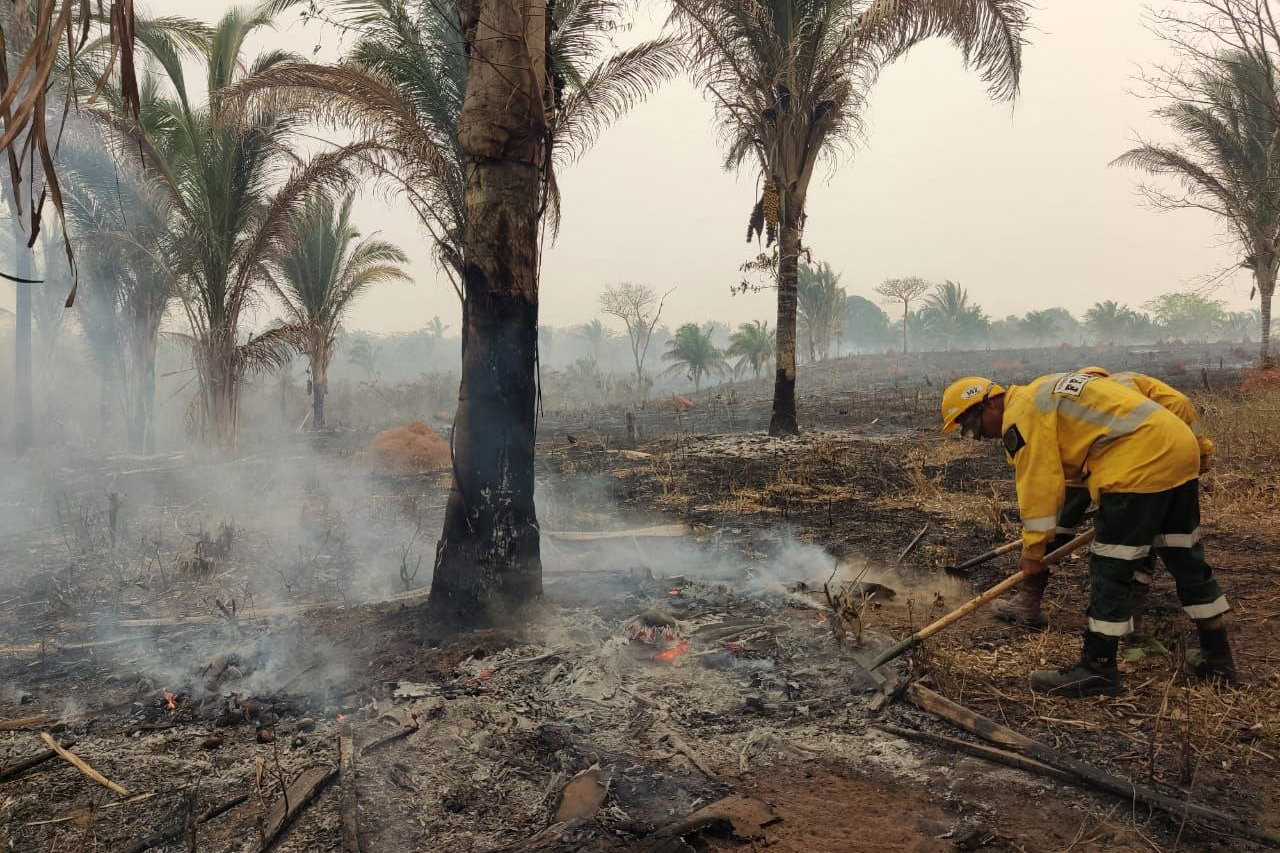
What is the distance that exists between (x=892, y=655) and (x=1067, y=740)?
0.76 m

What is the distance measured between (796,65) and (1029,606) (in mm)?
8904

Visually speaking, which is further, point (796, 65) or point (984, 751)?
point (796, 65)

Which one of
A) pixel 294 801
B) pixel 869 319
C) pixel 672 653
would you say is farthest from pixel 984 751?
pixel 869 319

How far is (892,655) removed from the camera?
10.9 ft

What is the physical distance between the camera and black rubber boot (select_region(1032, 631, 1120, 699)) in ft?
10.1

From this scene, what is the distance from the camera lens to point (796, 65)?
10.2 metres

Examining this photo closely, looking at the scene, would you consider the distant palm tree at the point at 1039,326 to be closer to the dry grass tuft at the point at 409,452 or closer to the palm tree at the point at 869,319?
the palm tree at the point at 869,319

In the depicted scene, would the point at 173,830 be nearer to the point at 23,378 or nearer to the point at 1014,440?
the point at 1014,440

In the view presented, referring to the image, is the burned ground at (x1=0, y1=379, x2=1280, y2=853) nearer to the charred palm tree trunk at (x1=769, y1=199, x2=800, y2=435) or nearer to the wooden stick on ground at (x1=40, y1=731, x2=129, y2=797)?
the wooden stick on ground at (x1=40, y1=731, x2=129, y2=797)

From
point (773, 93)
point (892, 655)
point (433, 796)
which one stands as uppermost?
point (773, 93)

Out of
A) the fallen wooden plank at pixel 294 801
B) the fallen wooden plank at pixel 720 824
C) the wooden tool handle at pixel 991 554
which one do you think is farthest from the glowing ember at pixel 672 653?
the wooden tool handle at pixel 991 554

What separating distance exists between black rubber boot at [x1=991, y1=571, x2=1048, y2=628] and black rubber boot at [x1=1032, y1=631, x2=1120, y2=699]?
659mm

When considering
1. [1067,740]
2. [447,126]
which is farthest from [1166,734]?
[447,126]

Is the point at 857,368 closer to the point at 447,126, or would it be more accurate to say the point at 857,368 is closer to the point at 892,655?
the point at 447,126
